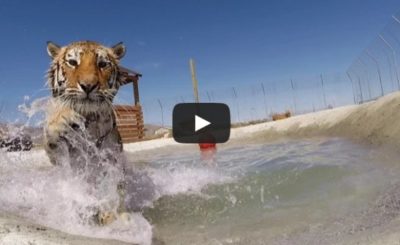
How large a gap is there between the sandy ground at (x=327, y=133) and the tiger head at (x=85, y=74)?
2.25m

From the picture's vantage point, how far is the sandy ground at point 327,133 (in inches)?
118

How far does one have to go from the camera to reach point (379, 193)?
5570mm

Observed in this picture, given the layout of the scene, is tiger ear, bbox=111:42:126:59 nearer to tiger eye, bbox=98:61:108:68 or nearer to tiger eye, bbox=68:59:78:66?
tiger eye, bbox=98:61:108:68

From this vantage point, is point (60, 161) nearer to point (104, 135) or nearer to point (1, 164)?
point (104, 135)

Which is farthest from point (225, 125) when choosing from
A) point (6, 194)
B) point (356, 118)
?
point (6, 194)

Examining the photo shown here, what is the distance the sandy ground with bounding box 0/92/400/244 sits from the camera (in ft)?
9.86

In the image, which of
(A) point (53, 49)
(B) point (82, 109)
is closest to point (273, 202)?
(B) point (82, 109)

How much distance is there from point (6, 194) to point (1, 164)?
5.56ft

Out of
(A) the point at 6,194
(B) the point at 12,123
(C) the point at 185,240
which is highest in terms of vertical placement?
(B) the point at 12,123

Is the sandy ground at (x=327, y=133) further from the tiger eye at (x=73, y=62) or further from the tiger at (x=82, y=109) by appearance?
the tiger eye at (x=73, y=62)

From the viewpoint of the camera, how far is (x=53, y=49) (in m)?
6.77

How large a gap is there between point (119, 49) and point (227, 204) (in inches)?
102

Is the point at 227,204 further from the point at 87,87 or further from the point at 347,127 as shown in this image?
the point at 347,127

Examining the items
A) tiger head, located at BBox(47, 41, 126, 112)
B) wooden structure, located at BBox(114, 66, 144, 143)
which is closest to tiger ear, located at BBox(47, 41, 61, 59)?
tiger head, located at BBox(47, 41, 126, 112)
